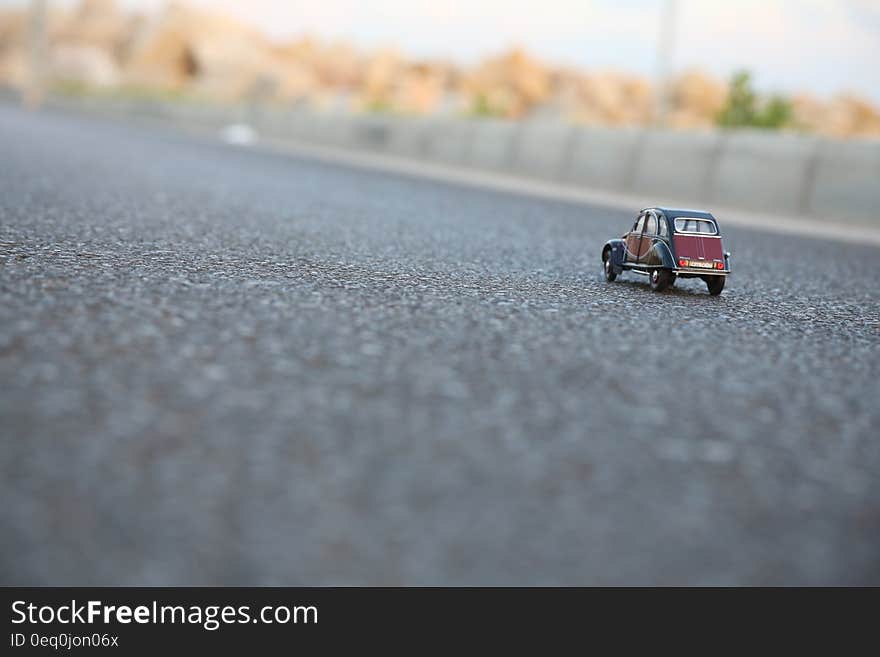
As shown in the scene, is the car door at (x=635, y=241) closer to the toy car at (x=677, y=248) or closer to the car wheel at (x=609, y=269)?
the toy car at (x=677, y=248)

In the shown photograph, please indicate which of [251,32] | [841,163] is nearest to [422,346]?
[841,163]

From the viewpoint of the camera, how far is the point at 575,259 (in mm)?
11664

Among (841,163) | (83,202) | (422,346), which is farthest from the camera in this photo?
(841,163)

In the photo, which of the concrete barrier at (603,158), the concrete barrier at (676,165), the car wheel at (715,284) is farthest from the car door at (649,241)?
the concrete barrier at (603,158)

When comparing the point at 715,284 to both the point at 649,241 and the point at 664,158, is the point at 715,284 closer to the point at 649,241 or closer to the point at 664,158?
the point at 649,241

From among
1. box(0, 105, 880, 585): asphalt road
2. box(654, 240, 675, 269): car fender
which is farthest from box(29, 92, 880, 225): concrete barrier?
box(654, 240, 675, 269): car fender

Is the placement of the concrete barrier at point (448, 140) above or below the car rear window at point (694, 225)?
below

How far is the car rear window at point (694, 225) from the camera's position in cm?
930

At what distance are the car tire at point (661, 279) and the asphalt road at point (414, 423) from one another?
0.17 meters

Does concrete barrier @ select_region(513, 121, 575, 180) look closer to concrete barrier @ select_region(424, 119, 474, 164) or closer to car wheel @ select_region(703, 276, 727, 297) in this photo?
concrete barrier @ select_region(424, 119, 474, 164)

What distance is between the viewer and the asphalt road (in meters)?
3.25

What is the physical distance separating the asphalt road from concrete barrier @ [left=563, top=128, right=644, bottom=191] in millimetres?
16430
